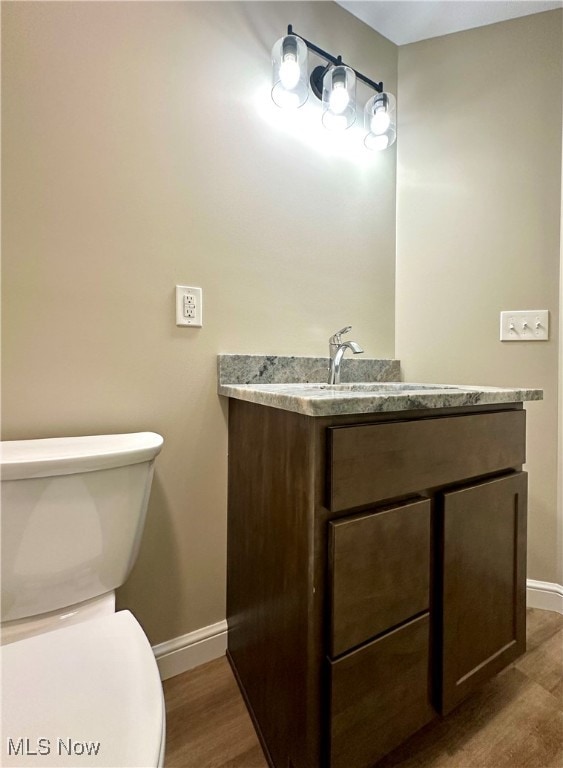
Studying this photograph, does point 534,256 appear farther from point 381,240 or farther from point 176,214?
point 176,214

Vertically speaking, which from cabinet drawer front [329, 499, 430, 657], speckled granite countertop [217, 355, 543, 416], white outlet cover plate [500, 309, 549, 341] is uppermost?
white outlet cover plate [500, 309, 549, 341]

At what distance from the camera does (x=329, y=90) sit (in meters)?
1.28

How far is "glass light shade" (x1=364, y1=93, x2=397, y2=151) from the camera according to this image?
1.39 m

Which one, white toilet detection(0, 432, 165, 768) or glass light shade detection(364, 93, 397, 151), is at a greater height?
glass light shade detection(364, 93, 397, 151)

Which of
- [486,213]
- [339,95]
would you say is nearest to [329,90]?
[339,95]

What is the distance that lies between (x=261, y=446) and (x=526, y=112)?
160 centimetres

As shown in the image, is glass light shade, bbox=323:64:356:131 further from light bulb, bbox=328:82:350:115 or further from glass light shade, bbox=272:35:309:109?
glass light shade, bbox=272:35:309:109

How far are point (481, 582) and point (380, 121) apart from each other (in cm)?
155

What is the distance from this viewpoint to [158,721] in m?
0.53

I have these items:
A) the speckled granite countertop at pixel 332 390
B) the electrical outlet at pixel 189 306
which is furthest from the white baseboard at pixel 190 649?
the electrical outlet at pixel 189 306

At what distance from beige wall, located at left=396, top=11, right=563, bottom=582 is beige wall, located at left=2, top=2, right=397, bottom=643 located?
391mm

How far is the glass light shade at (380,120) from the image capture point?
4.55 feet

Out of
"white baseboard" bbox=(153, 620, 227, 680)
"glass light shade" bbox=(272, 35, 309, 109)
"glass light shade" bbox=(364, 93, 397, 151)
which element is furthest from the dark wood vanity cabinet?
"glass light shade" bbox=(364, 93, 397, 151)

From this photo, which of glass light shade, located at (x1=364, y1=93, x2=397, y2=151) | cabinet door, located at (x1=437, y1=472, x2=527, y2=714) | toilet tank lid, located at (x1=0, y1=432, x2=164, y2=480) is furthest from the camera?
glass light shade, located at (x1=364, y1=93, x2=397, y2=151)
